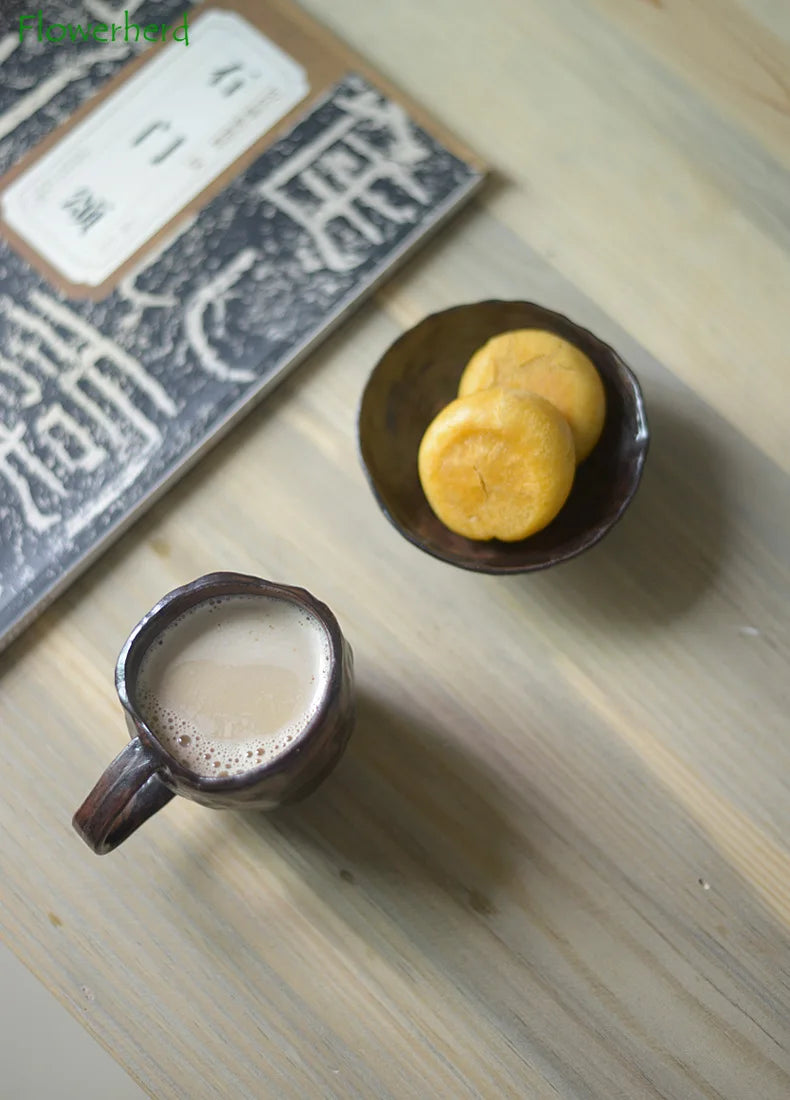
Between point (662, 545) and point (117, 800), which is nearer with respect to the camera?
point (117, 800)

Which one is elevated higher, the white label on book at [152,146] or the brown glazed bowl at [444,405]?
the white label on book at [152,146]

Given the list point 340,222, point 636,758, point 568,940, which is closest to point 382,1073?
point 568,940

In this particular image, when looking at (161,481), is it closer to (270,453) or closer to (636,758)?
(270,453)

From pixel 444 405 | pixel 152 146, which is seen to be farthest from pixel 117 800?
pixel 152 146

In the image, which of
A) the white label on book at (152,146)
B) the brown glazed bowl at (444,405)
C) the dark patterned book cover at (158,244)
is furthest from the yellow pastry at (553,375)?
the white label on book at (152,146)

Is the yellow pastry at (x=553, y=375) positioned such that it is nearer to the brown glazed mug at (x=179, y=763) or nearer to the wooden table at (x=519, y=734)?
the wooden table at (x=519, y=734)

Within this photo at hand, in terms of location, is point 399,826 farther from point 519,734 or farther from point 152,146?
point 152,146
